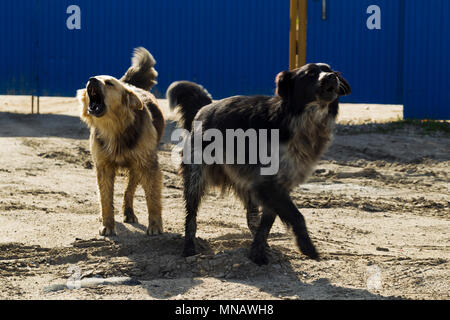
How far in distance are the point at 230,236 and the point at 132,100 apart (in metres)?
1.63

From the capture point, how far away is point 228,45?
14.3 m

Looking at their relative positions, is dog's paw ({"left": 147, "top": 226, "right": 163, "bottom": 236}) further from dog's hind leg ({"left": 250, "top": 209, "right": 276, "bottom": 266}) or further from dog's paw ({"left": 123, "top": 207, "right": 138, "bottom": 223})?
dog's hind leg ({"left": 250, "top": 209, "right": 276, "bottom": 266})

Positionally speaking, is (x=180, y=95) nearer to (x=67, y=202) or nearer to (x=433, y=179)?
(x=67, y=202)

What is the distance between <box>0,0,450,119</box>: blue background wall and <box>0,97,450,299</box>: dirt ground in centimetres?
237

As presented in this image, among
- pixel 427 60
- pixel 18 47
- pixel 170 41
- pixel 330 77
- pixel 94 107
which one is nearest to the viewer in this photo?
pixel 330 77

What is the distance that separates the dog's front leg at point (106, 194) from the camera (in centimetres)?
690

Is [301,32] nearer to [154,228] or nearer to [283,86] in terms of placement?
[154,228]

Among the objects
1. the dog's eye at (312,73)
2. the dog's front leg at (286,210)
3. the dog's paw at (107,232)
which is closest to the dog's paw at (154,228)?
the dog's paw at (107,232)

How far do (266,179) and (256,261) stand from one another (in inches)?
27.6

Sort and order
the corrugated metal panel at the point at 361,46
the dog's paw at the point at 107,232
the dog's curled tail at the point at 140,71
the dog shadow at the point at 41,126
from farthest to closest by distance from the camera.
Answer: the corrugated metal panel at the point at 361,46, the dog shadow at the point at 41,126, the dog's curled tail at the point at 140,71, the dog's paw at the point at 107,232

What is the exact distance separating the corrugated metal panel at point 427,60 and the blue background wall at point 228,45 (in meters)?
0.02

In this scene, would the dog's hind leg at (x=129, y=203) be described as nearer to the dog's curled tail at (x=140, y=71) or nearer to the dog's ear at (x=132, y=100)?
the dog's ear at (x=132, y=100)

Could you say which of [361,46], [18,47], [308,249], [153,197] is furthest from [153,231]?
[18,47]

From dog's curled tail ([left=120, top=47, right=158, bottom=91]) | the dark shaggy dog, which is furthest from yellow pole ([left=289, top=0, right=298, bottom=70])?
the dark shaggy dog
